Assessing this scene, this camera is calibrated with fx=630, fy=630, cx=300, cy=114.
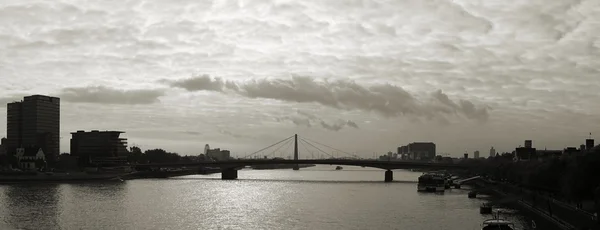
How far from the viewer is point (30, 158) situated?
179 m

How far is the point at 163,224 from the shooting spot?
6234cm

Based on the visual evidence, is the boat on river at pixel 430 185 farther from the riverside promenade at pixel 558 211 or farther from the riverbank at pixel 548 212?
the riverside promenade at pixel 558 211

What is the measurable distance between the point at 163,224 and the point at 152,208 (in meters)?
17.6

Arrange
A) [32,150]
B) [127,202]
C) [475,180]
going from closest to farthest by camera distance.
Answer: [127,202] < [475,180] < [32,150]

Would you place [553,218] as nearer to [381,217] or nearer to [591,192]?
[591,192]

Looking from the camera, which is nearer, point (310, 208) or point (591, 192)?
point (591, 192)

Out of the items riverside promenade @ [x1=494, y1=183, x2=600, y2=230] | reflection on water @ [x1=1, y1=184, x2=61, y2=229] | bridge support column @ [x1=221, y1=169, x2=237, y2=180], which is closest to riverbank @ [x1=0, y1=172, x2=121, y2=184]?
bridge support column @ [x1=221, y1=169, x2=237, y2=180]

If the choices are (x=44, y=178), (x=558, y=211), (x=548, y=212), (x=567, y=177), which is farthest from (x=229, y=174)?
(x=558, y=211)

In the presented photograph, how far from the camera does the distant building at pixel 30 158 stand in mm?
175462

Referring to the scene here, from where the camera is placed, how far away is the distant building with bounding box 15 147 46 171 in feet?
576

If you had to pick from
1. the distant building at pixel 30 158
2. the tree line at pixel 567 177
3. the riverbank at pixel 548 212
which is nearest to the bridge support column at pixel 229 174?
the distant building at pixel 30 158

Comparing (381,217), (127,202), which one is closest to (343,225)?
(381,217)

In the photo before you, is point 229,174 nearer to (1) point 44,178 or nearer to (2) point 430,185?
(1) point 44,178

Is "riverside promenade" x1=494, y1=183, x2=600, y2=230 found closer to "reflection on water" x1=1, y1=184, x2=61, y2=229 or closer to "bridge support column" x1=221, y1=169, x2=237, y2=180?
"reflection on water" x1=1, y1=184, x2=61, y2=229
